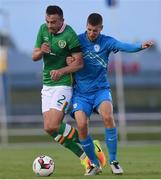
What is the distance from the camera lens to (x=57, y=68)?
13977 mm

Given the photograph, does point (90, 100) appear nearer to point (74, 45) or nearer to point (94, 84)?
point (94, 84)

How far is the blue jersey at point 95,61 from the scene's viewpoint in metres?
13.7

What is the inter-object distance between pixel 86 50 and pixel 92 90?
624mm

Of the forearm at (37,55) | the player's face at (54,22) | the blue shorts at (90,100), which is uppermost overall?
the player's face at (54,22)

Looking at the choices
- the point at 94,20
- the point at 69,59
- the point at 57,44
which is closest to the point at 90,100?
the point at 69,59

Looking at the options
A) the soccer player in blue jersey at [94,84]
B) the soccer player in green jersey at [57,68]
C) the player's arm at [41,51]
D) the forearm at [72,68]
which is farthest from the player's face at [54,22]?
the forearm at [72,68]

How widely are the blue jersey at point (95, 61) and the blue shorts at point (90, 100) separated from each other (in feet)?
0.25

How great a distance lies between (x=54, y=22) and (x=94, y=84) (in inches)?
44.6

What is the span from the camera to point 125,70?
4050cm

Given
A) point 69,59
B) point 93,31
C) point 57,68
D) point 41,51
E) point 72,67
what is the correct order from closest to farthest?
point 93,31
point 72,67
point 41,51
point 69,59
point 57,68

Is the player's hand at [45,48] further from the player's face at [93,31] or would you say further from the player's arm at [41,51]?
the player's face at [93,31]

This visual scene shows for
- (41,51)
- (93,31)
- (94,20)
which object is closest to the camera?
(94,20)

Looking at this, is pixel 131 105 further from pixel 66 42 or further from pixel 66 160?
pixel 66 42

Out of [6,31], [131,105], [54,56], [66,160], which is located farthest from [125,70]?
[54,56]
